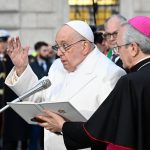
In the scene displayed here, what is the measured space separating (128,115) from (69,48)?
1.38 metres

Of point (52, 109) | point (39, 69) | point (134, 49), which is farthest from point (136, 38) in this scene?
point (39, 69)

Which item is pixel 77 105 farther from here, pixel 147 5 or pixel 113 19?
pixel 147 5

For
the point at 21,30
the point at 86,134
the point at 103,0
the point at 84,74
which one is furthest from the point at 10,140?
the point at 103,0

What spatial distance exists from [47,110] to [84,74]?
0.73 meters

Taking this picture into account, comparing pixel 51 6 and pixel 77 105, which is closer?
pixel 77 105

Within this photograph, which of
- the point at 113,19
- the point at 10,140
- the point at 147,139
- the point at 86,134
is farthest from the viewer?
the point at 10,140

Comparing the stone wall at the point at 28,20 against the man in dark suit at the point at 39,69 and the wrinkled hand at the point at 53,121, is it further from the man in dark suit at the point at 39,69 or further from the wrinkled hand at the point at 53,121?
the wrinkled hand at the point at 53,121

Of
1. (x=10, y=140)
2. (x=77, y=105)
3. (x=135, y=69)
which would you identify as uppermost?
(x=135, y=69)

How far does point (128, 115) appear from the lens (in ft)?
13.9

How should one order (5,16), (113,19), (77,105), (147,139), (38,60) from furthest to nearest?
(5,16) → (38,60) → (113,19) → (77,105) → (147,139)

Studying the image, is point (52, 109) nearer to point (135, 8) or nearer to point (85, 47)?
point (85, 47)

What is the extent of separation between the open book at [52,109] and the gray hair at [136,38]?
0.59 metres

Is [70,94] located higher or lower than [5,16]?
higher

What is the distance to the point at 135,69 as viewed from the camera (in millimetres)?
4477
